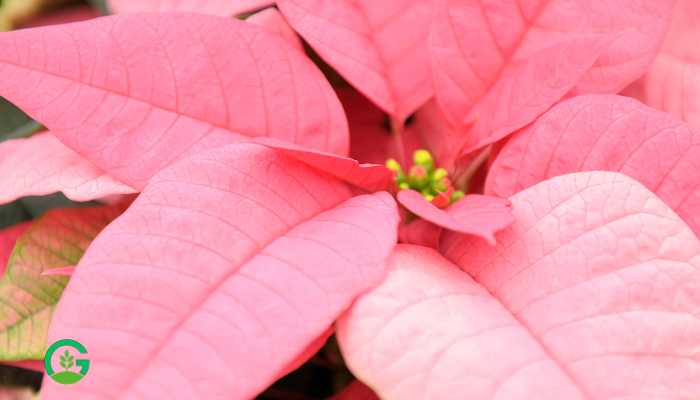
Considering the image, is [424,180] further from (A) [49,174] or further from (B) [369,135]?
(A) [49,174]

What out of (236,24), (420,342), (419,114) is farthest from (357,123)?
(420,342)

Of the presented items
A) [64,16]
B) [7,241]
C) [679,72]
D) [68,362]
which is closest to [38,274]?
[7,241]

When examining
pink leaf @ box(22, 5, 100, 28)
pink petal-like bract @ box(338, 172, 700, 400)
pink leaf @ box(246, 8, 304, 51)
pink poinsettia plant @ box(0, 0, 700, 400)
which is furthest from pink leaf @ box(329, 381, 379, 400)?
pink leaf @ box(22, 5, 100, 28)

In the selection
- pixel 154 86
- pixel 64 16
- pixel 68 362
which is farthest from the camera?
pixel 64 16

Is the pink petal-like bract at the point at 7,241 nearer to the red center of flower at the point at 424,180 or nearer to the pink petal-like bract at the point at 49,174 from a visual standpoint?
the pink petal-like bract at the point at 49,174

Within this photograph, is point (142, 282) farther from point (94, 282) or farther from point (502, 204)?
point (502, 204)

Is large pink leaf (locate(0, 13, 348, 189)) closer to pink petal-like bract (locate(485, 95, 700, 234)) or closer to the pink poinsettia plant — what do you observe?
the pink poinsettia plant
